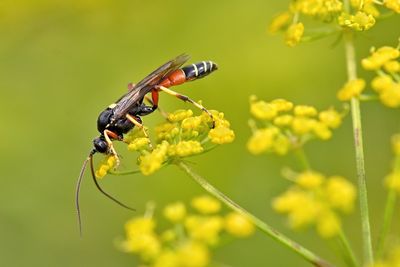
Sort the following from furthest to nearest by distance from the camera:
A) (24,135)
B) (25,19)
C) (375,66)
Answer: (25,19) → (24,135) → (375,66)

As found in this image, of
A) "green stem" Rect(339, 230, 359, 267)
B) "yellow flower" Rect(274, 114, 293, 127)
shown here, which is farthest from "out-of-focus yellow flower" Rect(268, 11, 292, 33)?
"green stem" Rect(339, 230, 359, 267)

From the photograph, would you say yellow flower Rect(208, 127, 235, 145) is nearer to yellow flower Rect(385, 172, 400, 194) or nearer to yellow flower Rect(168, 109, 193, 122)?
yellow flower Rect(168, 109, 193, 122)

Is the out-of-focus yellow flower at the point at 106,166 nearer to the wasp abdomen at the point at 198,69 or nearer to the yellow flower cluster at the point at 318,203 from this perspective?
the wasp abdomen at the point at 198,69

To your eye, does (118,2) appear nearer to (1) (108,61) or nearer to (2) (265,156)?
(1) (108,61)

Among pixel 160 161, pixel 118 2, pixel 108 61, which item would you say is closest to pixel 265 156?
pixel 108 61

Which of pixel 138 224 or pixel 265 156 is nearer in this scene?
pixel 138 224

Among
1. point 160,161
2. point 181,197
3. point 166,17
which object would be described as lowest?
point 181,197

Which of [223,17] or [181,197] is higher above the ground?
[223,17]

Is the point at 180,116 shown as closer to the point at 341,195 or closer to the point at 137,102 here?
the point at 137,102
